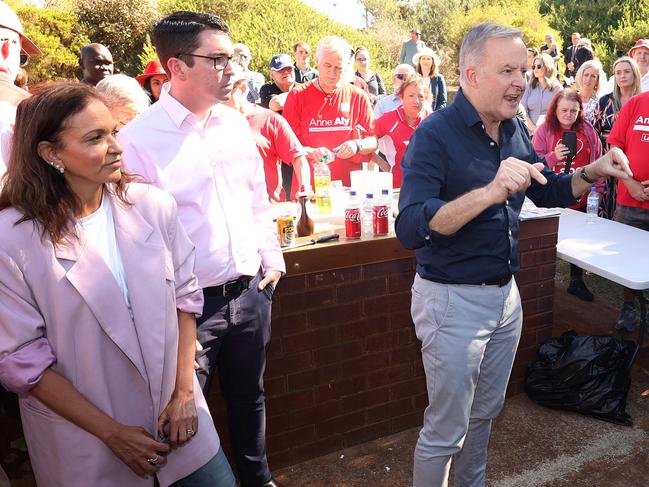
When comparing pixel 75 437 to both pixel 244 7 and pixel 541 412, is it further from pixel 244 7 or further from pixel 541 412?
pixel 244 7

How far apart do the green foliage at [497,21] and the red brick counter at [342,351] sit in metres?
20.7

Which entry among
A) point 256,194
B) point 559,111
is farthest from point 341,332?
point 559,111

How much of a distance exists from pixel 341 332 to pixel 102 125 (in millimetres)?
1763

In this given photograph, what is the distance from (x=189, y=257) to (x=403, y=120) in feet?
11.2

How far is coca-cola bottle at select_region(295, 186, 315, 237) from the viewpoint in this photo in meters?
3.07

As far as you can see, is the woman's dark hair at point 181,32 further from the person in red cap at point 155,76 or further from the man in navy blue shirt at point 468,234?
the person in red cap at point 155,76

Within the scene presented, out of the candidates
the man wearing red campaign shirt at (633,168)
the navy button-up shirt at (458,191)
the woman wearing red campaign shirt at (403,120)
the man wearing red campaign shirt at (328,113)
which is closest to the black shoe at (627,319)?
the man wearing red campaign shirt at (633,168)

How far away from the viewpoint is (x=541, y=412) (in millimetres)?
3529

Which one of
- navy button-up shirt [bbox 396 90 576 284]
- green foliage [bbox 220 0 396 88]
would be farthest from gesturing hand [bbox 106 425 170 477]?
green foliage [bbox 220 0 396 88]

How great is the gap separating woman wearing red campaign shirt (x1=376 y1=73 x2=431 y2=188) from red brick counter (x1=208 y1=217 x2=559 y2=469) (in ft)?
5.88

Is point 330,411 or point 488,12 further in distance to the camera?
point 488,12

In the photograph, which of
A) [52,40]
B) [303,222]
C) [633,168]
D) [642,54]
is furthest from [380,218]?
[52,40]

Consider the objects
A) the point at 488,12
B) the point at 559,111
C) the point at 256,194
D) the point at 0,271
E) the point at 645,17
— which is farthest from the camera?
the point at 488,12

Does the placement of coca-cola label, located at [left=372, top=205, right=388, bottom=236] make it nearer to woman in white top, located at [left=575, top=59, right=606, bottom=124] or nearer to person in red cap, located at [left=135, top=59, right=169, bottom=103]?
person in red cap, located at [left=135, top=59, right=169, bottom=103]
